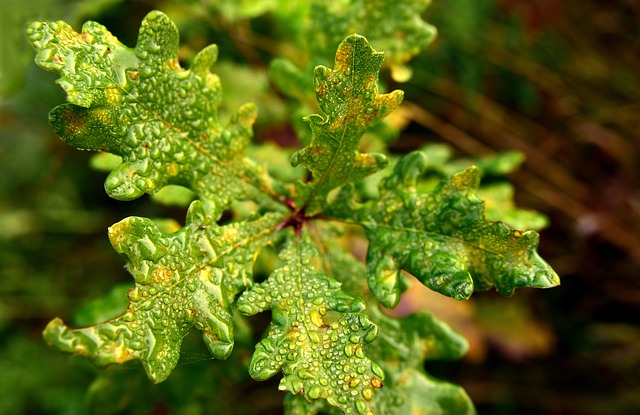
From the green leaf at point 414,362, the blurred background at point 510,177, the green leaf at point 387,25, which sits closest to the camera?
the green leaf at point 414,362

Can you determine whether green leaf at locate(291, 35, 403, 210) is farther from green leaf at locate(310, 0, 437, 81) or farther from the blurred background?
the blurred background

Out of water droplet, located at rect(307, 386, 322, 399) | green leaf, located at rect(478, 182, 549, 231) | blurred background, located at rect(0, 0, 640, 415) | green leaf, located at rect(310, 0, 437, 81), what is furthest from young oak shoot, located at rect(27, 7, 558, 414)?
blurred background, located at rect(0, 0, 640, 415)

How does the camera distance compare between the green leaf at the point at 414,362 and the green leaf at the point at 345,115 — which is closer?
the green leaf at the point at 345,115

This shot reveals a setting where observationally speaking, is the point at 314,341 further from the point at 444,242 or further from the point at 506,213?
the point at 506,213

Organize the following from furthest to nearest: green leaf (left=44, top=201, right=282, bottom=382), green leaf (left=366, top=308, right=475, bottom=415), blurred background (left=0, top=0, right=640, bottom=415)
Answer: blurred background (left=0, top=0, right=640, bottom=415) < green leaf (left=366, top=308, right=475, bottom=415) < green leaf (left=44, top=201, right=282, bottom=382)

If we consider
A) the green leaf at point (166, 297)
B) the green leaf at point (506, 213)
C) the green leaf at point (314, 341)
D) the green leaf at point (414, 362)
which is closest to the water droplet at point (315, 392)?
the green leaf at point (314, 341)

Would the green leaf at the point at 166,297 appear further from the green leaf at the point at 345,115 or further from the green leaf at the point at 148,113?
the green leaf at the point at 345,115
